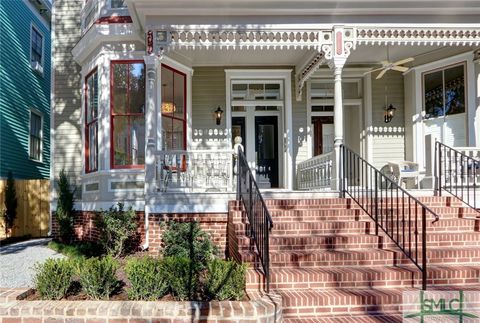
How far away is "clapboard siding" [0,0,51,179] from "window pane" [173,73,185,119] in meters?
6.52

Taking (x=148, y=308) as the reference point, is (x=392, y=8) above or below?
above

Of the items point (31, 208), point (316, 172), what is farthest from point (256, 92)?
point (31, 208)

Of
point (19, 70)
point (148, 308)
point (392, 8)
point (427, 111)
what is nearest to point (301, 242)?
point (148, 308)

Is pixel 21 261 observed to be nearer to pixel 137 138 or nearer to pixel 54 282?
pixel 137 138

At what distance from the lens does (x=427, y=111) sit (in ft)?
33.8

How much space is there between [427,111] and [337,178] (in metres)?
3.94

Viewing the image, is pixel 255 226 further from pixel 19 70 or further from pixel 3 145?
pixel 19 70

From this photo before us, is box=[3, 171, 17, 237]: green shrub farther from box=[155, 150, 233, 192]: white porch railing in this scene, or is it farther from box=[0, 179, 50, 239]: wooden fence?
box=[155, 150, 233, 192]: white porch railing

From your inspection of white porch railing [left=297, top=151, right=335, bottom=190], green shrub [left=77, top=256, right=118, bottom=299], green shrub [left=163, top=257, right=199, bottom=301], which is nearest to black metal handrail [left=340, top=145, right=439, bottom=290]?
white porch railing [left=297, top=151, right=335, bottom=190]

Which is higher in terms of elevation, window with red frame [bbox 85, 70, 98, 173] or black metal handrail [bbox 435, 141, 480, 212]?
window with red frame [bbox 85, 70, 98, 173]

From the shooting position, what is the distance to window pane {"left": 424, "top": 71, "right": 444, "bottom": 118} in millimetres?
10070

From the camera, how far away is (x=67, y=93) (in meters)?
10.7

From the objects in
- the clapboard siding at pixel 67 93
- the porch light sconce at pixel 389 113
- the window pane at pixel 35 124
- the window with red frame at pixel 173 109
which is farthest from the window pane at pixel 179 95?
the window pane at pixel 35 124

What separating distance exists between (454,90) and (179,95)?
21.4 ft
